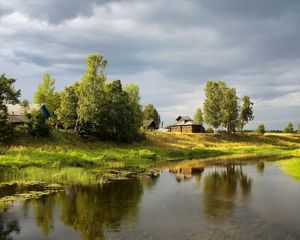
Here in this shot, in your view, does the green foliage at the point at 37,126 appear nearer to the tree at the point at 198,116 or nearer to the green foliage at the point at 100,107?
the green foliage at the point at 100,107

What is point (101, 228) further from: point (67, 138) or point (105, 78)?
point (105, 78)

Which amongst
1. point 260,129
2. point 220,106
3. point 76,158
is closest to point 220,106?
point 220,106

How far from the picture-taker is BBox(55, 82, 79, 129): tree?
78.9 m

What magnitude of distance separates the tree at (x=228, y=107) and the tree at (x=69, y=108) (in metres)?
62.2

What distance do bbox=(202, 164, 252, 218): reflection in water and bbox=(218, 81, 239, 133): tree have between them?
75272 millimetres

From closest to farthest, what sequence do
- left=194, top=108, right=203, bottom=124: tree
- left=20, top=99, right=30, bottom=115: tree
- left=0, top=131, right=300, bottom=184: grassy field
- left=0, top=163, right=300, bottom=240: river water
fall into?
1. left=0, top=163, right=300, bottom=240: river water
2. left=0, top=131, right=300, bottom=184: grassy field
3. left=20, top=99, right=30, bottom=115: tree
4. left=194, top=108, right=203, bottom=124: tree

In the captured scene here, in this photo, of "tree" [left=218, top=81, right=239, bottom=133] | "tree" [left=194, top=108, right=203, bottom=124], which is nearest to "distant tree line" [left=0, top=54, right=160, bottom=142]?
"tree" [left=218, top=81, right=239, bottom=133]

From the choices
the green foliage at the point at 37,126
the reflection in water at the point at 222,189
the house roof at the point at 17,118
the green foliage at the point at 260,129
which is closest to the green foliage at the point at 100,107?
the green foliage at the point at 37,126

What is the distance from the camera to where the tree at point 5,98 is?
6058 cm

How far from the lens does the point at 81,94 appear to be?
7538 cm

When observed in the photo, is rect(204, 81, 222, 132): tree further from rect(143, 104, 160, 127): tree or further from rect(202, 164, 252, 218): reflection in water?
rect(202, 164, 252, 218): reflection in water

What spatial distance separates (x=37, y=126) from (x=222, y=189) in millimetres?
43425

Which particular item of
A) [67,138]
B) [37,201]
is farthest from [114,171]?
[67,138]

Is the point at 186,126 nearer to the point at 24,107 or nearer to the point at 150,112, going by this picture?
the point at 150,112
